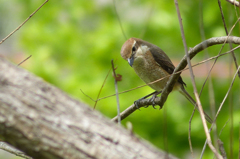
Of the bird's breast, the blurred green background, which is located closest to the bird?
the bird's breast

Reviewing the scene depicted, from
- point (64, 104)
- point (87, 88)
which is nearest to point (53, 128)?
point (64, 104)

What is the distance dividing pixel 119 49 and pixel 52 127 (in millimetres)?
3573

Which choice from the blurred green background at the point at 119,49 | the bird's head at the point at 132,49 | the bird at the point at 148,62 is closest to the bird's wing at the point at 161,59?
the bird at the point at 148,62

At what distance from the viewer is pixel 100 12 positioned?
550 centimetres

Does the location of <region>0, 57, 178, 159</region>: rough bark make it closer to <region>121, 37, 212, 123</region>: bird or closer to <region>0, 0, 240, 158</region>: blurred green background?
<region>121, 37, 212, 123</region>: bird

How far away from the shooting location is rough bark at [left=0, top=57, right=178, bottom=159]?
1.32 m

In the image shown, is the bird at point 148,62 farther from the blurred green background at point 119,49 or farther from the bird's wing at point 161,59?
the blurred green background at point 119,49

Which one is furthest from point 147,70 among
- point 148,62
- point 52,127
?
point 52,127

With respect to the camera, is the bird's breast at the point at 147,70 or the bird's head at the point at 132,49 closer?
the bird's head at the point at 132,49

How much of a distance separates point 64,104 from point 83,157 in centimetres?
26

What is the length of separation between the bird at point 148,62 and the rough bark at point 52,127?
2351mm

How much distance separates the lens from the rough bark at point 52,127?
4.33ft

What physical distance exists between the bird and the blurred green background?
455 mm

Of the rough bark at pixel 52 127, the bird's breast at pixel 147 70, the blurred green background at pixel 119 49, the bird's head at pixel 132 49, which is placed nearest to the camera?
the rough bark at pixel 52 127
